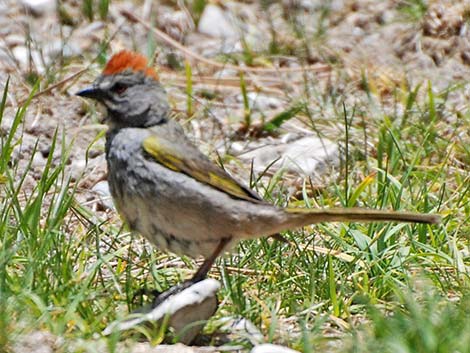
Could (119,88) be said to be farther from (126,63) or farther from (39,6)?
(39,6)

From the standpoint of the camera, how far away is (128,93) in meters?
4.95

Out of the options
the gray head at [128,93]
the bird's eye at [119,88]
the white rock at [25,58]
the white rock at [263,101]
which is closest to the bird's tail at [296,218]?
the gray head at [128,93]

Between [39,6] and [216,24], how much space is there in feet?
4.61

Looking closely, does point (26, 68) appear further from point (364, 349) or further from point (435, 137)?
point (364, 349)

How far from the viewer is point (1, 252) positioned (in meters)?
4.36

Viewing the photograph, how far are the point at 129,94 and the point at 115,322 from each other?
4.16ft

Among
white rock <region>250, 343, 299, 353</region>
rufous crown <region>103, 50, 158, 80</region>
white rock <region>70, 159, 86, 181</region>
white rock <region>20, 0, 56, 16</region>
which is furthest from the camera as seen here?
white rock <region>20, 0, 56, 16</region>

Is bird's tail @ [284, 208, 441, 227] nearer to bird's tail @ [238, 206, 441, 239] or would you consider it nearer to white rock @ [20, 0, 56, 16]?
bird's tail @ [238, 206, 441, 239]

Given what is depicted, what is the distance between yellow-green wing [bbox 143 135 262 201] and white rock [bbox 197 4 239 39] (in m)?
3.96

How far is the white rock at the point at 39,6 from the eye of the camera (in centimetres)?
852

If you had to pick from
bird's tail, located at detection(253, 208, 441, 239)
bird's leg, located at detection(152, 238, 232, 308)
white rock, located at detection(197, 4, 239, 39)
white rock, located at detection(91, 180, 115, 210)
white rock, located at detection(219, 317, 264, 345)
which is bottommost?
white rock, located at detection(219, 317, 264, 345)

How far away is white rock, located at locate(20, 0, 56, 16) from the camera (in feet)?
28.0

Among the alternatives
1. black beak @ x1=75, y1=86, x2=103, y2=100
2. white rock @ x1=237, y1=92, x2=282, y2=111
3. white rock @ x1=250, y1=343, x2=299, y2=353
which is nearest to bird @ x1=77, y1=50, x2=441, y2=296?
black beak @ x1=75, y1=86, x2=103, y2=100

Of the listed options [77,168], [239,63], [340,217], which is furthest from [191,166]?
[239,63]
